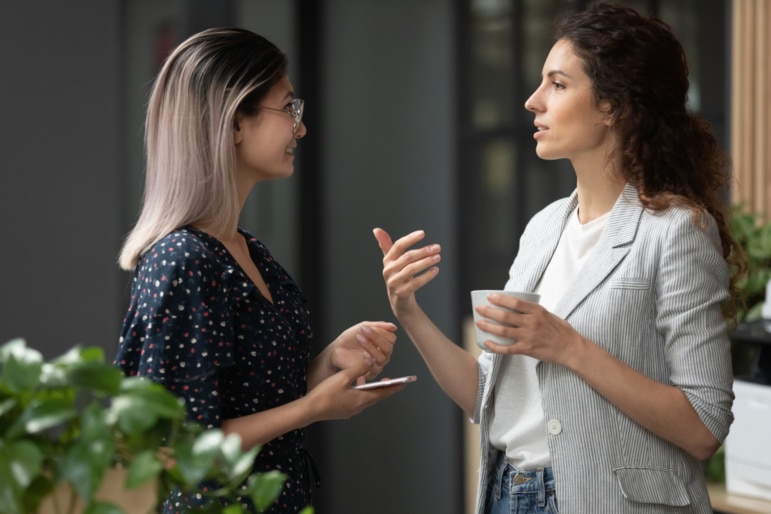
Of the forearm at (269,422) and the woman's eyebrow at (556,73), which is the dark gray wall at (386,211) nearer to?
the woman's eyebrow at (556,73)

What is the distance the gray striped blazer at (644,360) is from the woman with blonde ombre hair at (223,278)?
0.32 meters

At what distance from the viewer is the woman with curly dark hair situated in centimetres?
137

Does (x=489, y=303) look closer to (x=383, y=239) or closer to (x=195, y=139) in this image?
(x=383, y=239)

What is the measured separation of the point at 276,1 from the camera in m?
3.86

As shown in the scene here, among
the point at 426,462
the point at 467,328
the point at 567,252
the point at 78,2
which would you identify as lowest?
the point at 426,462

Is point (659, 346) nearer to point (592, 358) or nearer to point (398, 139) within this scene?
point (592, 358)

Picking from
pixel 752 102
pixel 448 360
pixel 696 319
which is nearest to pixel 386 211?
pixel 752 102

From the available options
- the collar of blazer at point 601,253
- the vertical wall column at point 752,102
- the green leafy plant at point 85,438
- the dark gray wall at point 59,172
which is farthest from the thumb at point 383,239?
the vertical wall column at point 752,102

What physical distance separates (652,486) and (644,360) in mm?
198

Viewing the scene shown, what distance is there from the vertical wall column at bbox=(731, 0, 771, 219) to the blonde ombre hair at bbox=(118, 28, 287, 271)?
2.30m

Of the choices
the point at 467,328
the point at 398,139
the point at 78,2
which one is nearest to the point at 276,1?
the point at 398,139

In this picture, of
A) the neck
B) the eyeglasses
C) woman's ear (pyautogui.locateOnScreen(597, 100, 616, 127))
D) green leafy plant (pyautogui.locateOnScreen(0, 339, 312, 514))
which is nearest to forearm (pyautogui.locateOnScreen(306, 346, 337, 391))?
the eyeglasses

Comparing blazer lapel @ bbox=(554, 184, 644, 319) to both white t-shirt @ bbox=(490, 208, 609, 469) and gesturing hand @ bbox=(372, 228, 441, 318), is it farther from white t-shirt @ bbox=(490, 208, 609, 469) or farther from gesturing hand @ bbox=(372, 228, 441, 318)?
gesturing hand @ bbox=(372, 228, 441, 318)

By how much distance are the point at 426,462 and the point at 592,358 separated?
2796mm
